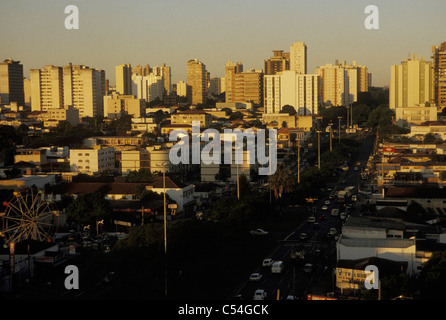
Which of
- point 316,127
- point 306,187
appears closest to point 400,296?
point 306,187

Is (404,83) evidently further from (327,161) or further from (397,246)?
(397,246)

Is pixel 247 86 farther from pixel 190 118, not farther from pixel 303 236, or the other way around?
pixel 303 236

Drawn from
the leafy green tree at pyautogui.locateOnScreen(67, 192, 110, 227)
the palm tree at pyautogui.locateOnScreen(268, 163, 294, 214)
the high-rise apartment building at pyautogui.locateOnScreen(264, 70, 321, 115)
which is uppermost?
the high-rise apartment building at pyautogui.locateOnScreen(264, 70, 321, 115)

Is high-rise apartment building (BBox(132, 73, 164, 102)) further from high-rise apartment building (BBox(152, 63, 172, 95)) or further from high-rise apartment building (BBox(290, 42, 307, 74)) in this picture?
high-rise apartment building (BBox(290, 42, 307, 74))

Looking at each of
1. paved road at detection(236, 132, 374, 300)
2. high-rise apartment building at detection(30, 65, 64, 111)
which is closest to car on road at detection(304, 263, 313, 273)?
paved road at detection(236, 132, 374, 300)

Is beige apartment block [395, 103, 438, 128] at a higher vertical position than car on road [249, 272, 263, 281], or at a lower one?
higher

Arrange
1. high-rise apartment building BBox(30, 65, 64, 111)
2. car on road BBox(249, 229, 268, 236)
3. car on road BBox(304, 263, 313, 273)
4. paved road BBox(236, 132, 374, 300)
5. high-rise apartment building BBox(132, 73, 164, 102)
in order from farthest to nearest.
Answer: high-rise apartment building BBox(132, 73, 164, 102) → high-rise apartment building BBox(30, 65, 64, 111) → car on road BBox(249, 229, 268, 236) → car on road BBox(304, 263, 313, 273) → paved road BBox(236, 132, 374, 300)
